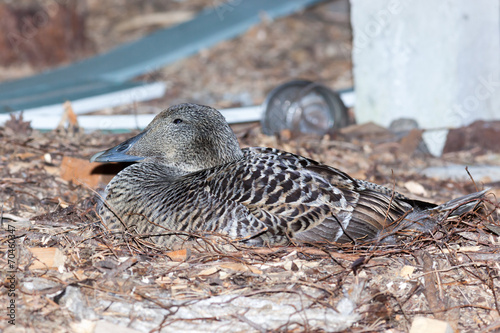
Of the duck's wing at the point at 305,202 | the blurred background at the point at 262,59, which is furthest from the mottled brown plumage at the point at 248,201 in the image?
the blurred background at the point at 262,59

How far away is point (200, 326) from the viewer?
2678mm

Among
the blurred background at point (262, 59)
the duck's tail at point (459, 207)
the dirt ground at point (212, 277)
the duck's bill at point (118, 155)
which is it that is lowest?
the dirt ground at point (212, 277)

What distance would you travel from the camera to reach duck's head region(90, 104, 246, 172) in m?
3.81

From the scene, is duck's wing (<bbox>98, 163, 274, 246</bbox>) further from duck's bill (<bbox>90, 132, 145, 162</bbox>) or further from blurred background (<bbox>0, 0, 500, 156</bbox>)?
blurred background (<bbox>0, 0, 500, 156</bbox>)

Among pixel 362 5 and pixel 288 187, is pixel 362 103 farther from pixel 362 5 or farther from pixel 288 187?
pixel 288 187

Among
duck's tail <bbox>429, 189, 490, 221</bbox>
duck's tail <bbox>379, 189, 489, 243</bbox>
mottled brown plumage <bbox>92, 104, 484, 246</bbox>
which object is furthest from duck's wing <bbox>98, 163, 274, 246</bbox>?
duck's tail <bbox>429, 189, 490, 221</bbox>

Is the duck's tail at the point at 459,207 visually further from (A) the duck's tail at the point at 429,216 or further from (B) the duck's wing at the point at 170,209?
(B) the duck's wing at the point at 170,209

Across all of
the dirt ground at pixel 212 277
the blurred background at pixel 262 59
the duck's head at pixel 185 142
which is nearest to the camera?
the dirt ground at pixel 212 277

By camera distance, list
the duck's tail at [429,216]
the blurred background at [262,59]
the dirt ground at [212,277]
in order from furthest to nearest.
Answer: the blurred background at [262,59]
the duck's tail at [429,216]
the dirt ground at [212,277]

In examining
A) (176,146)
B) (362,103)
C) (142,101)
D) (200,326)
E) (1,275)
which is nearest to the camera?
(200,326)

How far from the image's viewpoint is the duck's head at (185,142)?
381 cm

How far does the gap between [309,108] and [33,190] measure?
2.87m

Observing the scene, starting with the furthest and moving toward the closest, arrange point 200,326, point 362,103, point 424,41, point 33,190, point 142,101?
point 142,101, point 362,103, point 424,41, point 33,190, point 200,326

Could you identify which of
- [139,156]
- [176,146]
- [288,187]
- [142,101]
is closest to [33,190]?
[139,156]
